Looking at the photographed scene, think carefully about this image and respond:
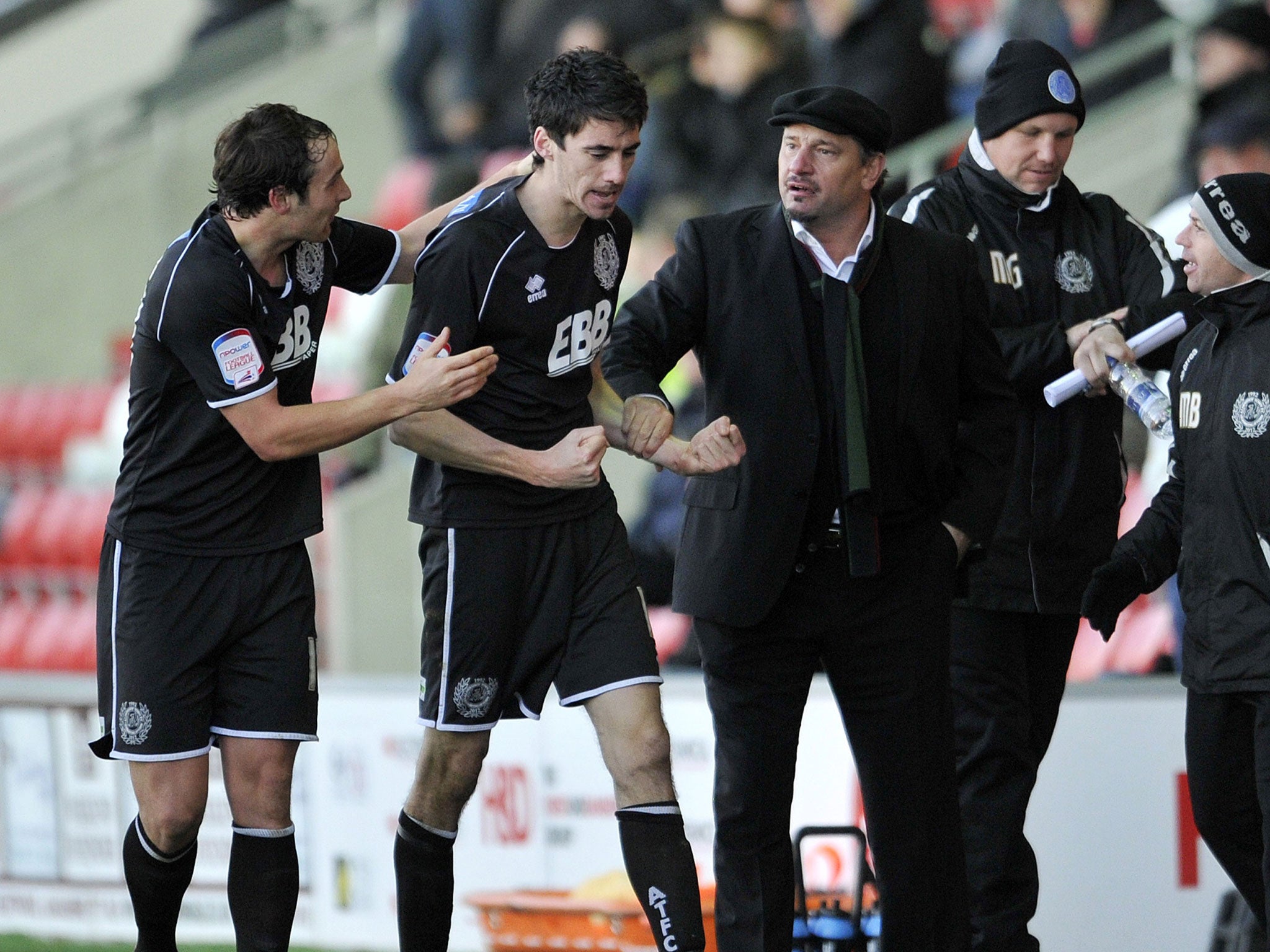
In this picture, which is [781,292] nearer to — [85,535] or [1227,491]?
[1227,491]

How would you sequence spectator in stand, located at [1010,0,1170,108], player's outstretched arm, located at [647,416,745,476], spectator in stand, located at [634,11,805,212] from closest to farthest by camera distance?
player's outstretched arm, located at [647,416,745,476], spectator in stand, located at [1010,0,1170,108], spectator in stand, located at [634,11,805,212]

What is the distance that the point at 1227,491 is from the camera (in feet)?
11.9

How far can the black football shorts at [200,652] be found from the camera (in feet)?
12.1

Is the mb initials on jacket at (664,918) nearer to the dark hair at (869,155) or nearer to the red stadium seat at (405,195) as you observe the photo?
the dark hair at (869,155)

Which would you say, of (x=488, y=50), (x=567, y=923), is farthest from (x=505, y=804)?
(x=488, y=50)

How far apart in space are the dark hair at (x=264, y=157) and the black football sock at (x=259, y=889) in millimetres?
1277

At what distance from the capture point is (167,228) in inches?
488

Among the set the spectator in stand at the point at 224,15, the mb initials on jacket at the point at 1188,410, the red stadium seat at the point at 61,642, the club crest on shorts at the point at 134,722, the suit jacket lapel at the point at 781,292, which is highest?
the spectator in stand at the point at 224,15

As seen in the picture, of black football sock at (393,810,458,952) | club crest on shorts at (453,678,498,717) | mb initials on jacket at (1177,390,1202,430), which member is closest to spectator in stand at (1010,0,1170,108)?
mb initials on jacket at (1177,390,1202,430)

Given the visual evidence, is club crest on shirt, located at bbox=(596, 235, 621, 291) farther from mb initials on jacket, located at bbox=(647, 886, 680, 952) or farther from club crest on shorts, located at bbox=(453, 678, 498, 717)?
mb initials on jacket, located at bbox=(647, 886, 680, 952)

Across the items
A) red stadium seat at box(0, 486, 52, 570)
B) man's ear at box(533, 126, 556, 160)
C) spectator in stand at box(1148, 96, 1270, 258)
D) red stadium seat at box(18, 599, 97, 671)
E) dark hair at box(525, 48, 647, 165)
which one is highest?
spectator in stand at box(1148, 96, 1270, 258)

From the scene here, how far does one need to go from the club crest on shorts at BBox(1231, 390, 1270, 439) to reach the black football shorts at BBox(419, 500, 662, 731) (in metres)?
1.26

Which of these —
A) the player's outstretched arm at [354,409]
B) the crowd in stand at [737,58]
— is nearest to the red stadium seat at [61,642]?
the crowd in stand at [737,58]

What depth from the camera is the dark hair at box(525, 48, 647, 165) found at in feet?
11.6
